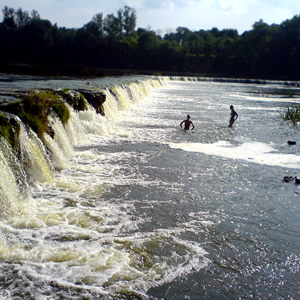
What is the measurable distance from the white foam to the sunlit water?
0.07 meters

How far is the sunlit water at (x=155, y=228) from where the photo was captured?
17.8 ft

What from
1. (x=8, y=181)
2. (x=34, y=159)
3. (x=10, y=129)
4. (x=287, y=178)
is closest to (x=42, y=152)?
(x=34, y=159)

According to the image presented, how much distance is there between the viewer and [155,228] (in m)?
7.20

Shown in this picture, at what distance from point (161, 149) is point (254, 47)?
Answer: 9105 cm

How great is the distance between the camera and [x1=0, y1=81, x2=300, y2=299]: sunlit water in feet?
17.8

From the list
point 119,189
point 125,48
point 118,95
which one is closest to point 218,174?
point 119,189

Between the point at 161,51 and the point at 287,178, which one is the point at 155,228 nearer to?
the point at 287,178

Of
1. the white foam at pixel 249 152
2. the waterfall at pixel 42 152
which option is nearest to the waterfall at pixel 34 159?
the waterfall at pixel 42 152

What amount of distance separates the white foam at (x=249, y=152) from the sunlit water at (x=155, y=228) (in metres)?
0.07

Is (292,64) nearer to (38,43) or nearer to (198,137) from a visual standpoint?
(38,43)

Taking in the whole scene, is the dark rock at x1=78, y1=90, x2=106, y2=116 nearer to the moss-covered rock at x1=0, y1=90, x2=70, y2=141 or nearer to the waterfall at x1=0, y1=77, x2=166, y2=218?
the waterfall at x1=0, y1=77, x2=166, y2=218

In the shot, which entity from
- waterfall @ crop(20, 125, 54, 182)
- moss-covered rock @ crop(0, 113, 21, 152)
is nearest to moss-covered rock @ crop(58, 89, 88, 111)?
waterfall @ crop(20, 125, 54, 182)

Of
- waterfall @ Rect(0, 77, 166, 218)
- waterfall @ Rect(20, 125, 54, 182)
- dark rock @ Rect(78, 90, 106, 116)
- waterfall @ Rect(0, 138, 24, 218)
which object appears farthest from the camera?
dark rock @ Rect(78, 90, 106, 116)

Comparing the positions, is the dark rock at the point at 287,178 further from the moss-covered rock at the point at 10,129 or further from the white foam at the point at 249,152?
the moss-covered rock at the point at 10,129
